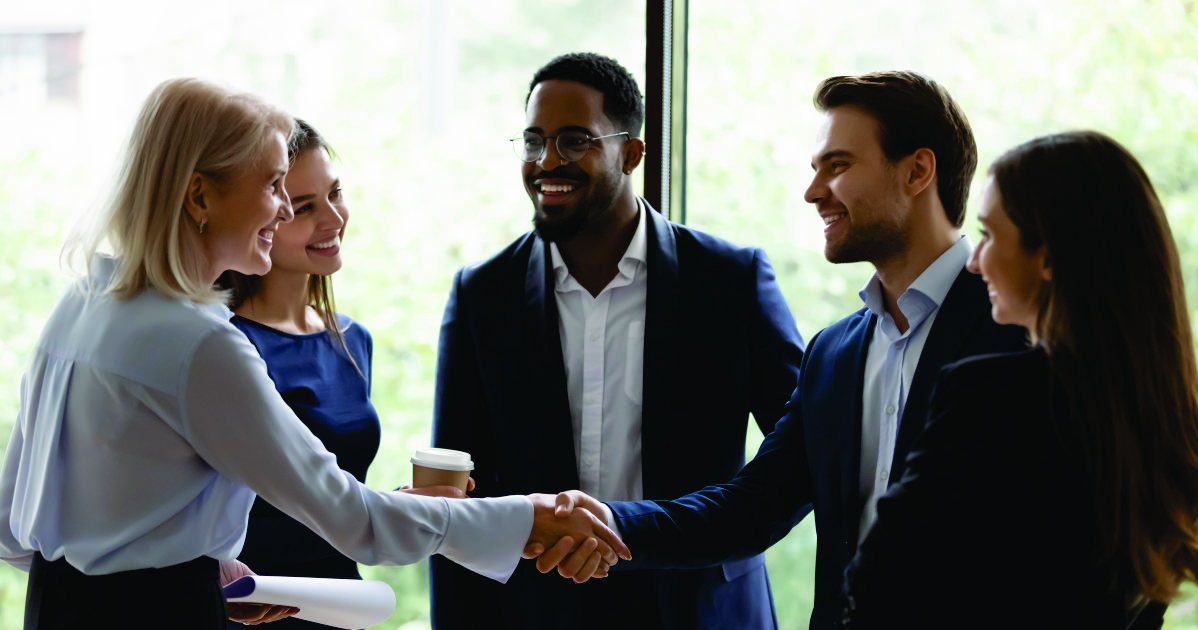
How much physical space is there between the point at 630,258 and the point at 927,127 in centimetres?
68

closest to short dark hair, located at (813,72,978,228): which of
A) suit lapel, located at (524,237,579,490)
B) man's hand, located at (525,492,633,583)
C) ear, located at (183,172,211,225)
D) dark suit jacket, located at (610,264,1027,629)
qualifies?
dark suit jacket, located at (610,264,1027,629)

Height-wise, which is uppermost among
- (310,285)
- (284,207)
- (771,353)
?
(284,207)

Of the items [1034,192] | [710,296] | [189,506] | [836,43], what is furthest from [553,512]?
[836,43]

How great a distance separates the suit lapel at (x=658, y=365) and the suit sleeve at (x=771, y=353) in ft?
0.57

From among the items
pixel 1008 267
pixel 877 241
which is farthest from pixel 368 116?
pixel 1008 267

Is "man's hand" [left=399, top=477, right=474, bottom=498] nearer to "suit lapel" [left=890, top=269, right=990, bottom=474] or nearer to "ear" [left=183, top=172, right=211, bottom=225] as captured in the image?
"ear" [left=183, top=172, right=211, bottom=225]

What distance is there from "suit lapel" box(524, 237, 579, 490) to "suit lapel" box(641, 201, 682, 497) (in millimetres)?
161

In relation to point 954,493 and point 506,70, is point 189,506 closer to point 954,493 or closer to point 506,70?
point 954,493

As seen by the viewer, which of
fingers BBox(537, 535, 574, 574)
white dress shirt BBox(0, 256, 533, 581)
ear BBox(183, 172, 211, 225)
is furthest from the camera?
fingers BBox(537, 535, 574, 574)

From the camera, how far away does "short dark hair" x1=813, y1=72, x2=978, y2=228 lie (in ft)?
5.83

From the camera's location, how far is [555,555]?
1905mm

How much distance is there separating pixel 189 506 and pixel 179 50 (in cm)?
249

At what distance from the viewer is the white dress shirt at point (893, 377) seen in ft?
5.35

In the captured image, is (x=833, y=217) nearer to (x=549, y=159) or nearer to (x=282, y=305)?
(x=549, y=159)
